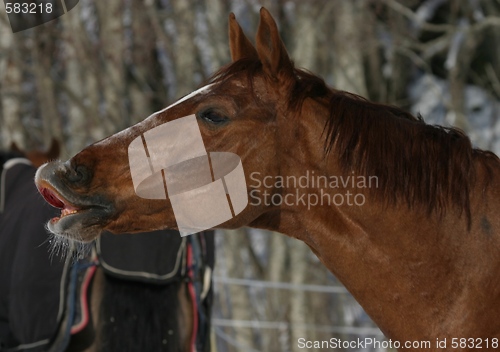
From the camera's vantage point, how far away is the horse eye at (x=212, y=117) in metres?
2.52

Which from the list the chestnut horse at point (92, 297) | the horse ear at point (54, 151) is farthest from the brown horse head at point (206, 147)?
the horse ear at point (54, 151)

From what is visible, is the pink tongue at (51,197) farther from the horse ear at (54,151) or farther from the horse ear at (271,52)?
the horse ear at (54,151)

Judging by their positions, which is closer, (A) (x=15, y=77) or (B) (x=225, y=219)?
(B) (x=225, y=219)

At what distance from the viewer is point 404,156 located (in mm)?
2465

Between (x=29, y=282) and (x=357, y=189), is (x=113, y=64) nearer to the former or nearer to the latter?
(x=29, y=282)

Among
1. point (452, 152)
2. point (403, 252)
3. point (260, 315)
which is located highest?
point (452, 152)

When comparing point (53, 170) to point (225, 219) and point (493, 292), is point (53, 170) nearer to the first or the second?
point (225, 219)

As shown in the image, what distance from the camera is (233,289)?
7430mm

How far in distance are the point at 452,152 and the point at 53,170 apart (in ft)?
3.90

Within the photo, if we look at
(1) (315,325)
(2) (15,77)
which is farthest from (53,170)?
(2) (15,77)

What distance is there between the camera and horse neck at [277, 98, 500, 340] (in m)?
2.42

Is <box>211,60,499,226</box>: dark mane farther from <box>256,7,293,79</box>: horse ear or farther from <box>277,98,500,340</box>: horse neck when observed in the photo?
<box>256,7,293,79</box>: horse ear

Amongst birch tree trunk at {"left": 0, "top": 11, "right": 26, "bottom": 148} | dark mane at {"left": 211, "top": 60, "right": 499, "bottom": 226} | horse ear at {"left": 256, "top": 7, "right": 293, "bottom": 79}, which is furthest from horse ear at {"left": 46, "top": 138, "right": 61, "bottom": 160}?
birch tree trunk at {"left": 0, "top": 11, "right": 26, "bottom": 148}

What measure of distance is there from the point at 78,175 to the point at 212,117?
0.44m
